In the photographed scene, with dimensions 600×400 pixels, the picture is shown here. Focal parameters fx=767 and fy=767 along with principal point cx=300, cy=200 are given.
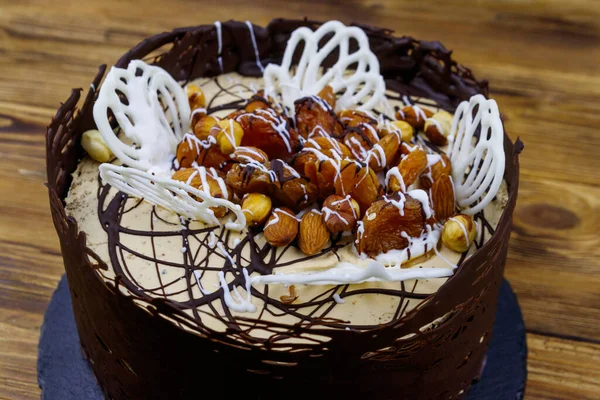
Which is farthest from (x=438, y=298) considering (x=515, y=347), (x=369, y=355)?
(x=515, y=347)

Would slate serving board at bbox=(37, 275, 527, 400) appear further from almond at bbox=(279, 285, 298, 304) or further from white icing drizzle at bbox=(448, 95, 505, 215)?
almond at bbox=(279, 285, 298, 304)

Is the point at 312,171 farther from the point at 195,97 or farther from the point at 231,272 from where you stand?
the point at 195,97

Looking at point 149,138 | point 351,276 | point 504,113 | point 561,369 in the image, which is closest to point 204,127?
point 149,138

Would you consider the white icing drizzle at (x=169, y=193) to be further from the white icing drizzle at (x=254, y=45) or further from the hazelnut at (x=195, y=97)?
the white icing drizzle at (x=254, y=45)

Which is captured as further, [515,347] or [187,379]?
[515,347]

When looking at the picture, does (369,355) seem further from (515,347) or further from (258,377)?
(515,347)
